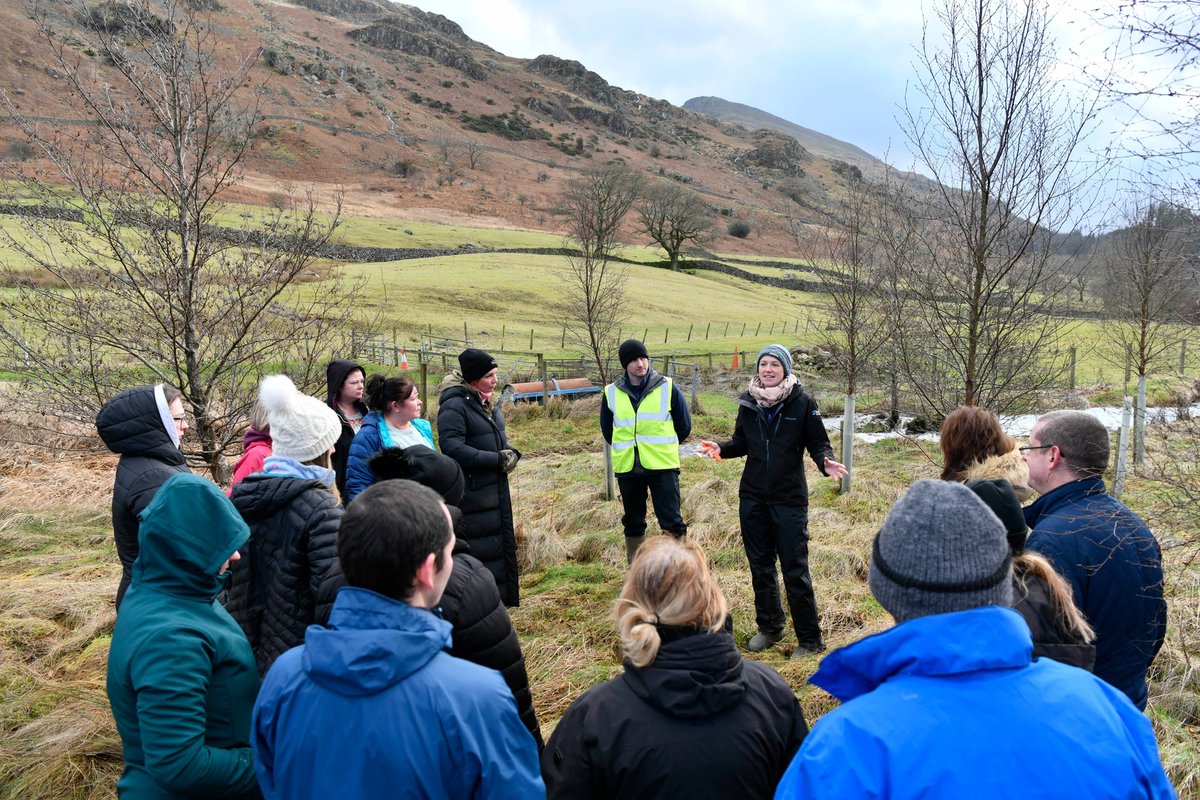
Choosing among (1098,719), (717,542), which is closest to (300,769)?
(1098,719)

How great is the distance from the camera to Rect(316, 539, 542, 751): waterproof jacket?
7.50 feet

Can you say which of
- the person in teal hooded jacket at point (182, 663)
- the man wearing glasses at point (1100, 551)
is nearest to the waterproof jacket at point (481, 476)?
the person in teal hooded jacket at point (182, 663)

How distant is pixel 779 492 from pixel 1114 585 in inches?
90.7

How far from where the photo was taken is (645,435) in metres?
5.82

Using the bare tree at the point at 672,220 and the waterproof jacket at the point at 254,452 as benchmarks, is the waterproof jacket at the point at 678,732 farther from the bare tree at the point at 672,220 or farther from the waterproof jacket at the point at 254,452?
the bare tree at the point at 672,220

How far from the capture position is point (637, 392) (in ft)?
19.5

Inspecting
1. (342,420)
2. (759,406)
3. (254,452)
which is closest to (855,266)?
(759,406)

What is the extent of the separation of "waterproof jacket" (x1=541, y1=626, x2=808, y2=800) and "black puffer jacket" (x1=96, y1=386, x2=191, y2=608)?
2381 millimetres

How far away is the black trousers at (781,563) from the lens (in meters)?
4.64

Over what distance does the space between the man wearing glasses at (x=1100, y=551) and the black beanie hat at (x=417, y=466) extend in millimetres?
2528

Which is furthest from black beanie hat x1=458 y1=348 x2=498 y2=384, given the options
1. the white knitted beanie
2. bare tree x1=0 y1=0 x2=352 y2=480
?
the white knitted beanie

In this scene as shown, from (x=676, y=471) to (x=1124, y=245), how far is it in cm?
1347

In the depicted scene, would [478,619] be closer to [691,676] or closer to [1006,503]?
[691,676]

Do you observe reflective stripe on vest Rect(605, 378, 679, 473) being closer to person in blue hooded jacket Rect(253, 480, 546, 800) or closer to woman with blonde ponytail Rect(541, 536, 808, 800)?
woman with blonde ponytail Rect(541, 536, 808, 800)
